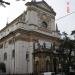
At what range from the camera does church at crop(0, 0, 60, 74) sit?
39.6 m

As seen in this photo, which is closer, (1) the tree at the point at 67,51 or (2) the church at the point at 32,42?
(1) the tree at the point at 67,51

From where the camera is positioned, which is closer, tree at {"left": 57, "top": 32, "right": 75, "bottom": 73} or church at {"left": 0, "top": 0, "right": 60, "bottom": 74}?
tree at {"left": 57, "top": 32, "right": 75, "bottom": 73}

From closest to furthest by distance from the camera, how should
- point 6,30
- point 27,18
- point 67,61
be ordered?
1. point 67,61
2. point 27,18
3. point 6,30

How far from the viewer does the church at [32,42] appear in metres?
39.6

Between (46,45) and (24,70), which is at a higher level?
(46,45)

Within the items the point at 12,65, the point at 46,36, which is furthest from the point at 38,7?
the point at 12,65

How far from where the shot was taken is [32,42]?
40969mm

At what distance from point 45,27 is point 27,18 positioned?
5.28 m

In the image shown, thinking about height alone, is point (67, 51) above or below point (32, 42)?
below

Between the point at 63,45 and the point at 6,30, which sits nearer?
the point at 63,45

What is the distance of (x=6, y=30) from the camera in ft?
175

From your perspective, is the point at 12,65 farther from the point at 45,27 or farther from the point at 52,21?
the point at 52,21

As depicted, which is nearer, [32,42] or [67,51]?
[67,51]

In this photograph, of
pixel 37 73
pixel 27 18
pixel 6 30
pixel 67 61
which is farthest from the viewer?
pixel 6 30
